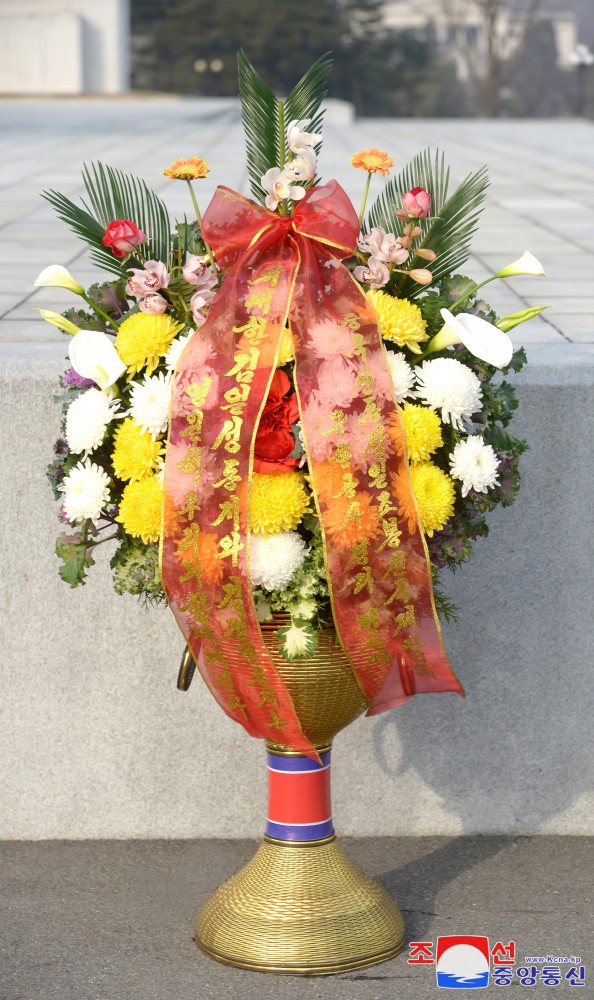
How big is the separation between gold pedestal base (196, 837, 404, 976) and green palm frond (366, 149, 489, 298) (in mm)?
1245

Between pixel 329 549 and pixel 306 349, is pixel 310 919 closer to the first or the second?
pixel 329 549

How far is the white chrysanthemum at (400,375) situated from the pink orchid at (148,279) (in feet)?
1.56

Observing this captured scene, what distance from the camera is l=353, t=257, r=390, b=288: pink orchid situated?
2.77 meters

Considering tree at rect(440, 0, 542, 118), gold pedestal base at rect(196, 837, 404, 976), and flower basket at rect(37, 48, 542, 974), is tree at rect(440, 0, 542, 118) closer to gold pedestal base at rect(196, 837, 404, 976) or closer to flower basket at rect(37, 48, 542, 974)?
flower basket at rect(37, 48, 542, 974)

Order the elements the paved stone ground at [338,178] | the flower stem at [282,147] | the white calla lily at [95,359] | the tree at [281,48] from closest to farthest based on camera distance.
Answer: the white calla lily at [95,359], the flower stem at [282,147], the paved stone ground at [338,178], the tree at [281,48]

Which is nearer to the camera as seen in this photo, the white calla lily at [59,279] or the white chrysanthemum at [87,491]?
the white chrysanthemum at [87,491]

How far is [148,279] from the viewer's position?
2.76 metres

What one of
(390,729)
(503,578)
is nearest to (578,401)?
(503,578)

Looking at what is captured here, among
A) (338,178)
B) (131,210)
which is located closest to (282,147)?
(131,210)

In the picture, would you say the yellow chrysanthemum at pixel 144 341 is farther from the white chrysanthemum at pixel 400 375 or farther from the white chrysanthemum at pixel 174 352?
the white chrysanthemum at pixel 400 375

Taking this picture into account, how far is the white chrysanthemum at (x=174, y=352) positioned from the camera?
2.74 metres

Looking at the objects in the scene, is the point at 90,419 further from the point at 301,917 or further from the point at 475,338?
the point at 301,917

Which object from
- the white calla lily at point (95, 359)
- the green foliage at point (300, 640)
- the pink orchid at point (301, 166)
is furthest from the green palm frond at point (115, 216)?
the green foliage at point (300, 640)

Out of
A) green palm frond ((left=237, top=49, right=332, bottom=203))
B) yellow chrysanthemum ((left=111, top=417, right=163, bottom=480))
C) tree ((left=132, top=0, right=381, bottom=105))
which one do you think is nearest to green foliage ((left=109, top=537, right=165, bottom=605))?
yellow chrysanthemum ((left=111, top=417, right=163, bottom=480))
